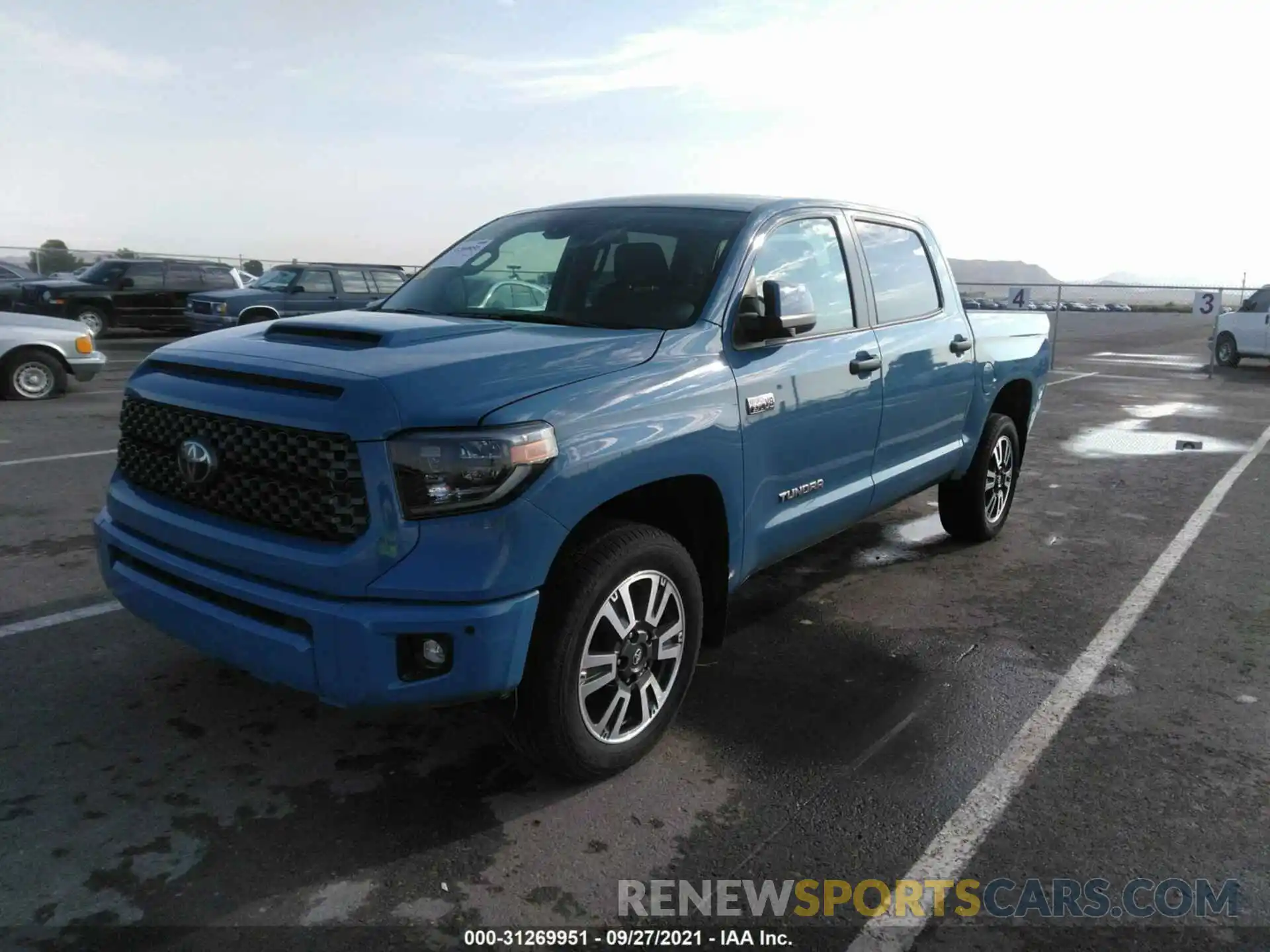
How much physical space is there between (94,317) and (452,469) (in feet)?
63.6

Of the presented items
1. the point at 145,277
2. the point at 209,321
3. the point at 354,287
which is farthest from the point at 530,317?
the point at 145,277

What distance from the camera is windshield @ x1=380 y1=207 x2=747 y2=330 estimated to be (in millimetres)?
3775

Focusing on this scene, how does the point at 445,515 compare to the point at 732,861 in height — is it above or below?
above

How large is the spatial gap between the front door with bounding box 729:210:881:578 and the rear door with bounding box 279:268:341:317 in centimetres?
1425

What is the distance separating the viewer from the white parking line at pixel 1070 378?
52.7ft

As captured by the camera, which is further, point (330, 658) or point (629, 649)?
point (629, 649)

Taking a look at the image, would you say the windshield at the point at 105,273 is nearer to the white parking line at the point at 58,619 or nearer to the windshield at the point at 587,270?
the white parking line at the point at 58,619

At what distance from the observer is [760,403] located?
3.64 metres

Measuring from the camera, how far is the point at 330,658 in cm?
267

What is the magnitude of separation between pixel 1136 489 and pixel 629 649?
246 inches

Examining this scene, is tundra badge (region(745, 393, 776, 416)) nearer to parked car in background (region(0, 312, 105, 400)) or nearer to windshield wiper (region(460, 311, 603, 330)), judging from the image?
windshield wiper (region(460, 311, 603, 330))

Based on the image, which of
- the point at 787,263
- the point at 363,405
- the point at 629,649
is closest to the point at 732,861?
the point at 629,649

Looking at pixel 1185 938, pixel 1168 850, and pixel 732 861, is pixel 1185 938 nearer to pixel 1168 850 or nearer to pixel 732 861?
pixel 1168 850

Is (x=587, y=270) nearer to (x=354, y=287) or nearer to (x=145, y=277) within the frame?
(x=354, y=287)
